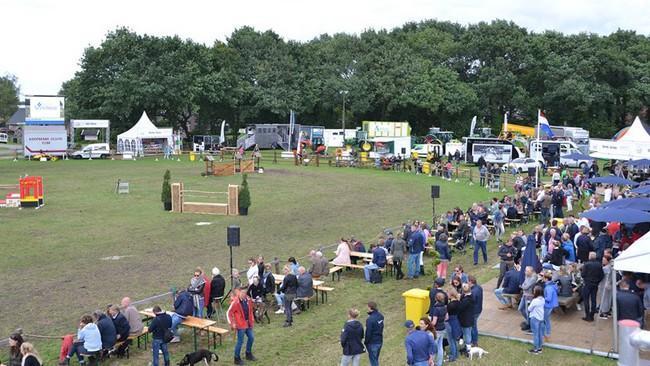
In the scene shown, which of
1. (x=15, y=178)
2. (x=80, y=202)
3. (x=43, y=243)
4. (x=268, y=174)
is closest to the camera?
(x=43, y=243)

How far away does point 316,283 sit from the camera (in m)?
15.0

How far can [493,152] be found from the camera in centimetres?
4747

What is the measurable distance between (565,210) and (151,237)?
17.1 m

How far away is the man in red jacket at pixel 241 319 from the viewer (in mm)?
11034

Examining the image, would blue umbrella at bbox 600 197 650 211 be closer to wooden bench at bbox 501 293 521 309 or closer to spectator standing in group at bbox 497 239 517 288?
spectator standing in group at bbox 497 239 517 288

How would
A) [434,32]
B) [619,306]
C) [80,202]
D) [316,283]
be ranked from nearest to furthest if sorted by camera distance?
[619,306] → [316,283] → [80,202] → [434,32]

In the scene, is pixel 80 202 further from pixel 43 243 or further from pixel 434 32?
pixel 434 32

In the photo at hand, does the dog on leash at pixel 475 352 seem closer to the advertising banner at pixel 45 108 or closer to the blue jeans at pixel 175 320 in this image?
the blue jeans at pixel 175 320

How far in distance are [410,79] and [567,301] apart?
196 feet

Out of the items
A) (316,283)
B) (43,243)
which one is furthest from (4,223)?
(316,283)

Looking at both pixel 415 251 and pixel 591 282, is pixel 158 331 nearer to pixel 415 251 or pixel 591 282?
pixel 591 282

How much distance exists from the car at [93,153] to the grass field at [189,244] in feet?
46.7

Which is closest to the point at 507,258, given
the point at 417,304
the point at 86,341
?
the point at 417,304

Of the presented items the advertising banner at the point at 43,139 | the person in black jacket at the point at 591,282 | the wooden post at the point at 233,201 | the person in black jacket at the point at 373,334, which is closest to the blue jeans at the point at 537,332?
the person in black jacket at the point at 591,282
